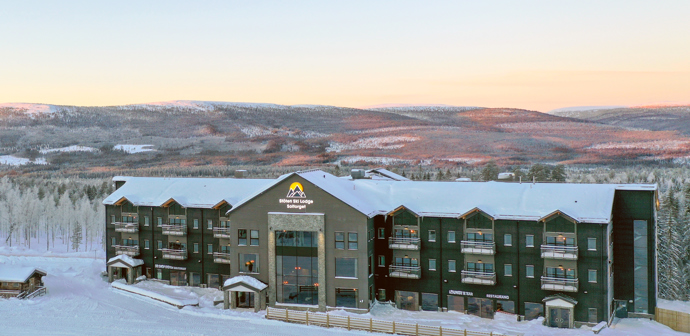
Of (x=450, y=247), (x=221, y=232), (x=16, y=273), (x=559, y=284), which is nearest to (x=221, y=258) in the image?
(x=221, y=232)

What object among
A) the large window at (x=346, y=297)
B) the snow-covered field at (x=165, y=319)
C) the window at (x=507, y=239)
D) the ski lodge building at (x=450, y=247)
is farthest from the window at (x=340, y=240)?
the window at (x=507, y=239)

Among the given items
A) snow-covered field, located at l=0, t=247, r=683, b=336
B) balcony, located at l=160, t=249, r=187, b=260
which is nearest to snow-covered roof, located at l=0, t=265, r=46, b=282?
snow-covered field, located at l=0, t=247, r=683, b=336

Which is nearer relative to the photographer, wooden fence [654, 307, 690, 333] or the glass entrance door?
the glass entrance door

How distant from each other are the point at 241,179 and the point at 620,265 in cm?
4181

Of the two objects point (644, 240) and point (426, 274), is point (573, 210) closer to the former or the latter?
point (644, 240)

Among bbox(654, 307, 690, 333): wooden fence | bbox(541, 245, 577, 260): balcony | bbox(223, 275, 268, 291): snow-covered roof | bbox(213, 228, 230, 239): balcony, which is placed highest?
bbox(213, 228, 230, 239): balcony

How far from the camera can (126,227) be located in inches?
2623

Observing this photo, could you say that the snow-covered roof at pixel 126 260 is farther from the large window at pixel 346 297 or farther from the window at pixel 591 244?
the window at pixel 591 244

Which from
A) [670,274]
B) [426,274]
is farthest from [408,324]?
[670,274]

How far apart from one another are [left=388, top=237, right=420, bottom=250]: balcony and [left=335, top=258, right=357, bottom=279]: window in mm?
4133

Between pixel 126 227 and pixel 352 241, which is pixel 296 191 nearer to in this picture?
pixel 352 241

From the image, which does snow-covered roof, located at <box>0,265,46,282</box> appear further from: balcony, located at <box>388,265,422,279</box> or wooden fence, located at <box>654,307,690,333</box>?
wooden fence, located at <box>654,307,690,333</box>

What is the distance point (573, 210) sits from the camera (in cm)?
4922

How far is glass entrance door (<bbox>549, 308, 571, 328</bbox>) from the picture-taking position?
1919 inches
